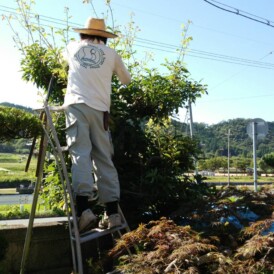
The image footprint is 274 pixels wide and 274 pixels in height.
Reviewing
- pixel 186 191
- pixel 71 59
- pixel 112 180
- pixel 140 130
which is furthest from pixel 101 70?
pixel 186 191

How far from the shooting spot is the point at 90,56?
3.96 meters

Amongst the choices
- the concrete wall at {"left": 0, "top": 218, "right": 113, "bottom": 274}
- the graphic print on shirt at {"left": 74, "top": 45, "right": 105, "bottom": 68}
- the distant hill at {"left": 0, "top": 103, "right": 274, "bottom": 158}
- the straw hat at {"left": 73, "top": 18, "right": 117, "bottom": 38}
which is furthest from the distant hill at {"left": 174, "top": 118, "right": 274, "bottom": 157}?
the graphic print on shirt at {"left": 74, "top": 45, "right": 105, "bottom": 68}

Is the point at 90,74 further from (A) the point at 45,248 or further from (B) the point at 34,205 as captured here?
(A) the point at 45,248

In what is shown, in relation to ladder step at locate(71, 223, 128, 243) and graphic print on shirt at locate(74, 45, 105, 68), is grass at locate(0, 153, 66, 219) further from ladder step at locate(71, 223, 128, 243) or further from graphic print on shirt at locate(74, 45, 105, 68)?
ladder step at locate(71, 223, 128, 243)

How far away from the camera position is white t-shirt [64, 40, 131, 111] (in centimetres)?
380

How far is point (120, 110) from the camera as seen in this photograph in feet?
16.8

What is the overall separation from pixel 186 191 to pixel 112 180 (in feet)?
4.70

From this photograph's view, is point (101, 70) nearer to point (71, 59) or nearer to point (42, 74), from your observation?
point (71, 59)

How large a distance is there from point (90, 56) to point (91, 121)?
2.06 ft

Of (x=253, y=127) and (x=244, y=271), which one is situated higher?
(x=253, y=127)

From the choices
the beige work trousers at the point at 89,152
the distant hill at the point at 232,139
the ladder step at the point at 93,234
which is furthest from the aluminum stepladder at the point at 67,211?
the distant hill at the point at 232,139

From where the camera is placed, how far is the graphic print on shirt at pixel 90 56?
12.9 feet

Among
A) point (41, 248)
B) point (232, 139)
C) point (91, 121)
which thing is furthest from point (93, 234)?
point (232, 139)

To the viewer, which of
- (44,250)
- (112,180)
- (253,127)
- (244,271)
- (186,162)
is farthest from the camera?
(253,127)
